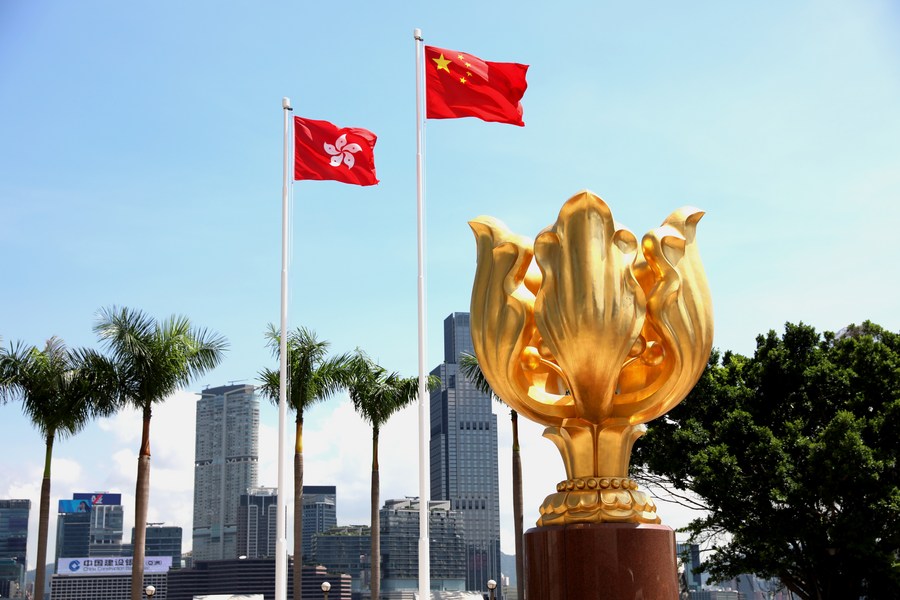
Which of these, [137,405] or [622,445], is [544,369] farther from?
[137,405]

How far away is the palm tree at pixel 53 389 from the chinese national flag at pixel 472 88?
10678 mm

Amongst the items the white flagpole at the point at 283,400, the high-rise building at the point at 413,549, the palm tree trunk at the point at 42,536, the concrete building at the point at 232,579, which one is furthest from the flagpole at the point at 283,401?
the high-rise building at the point at 413,549

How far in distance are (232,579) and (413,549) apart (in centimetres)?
3025

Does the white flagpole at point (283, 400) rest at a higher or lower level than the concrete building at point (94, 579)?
higher

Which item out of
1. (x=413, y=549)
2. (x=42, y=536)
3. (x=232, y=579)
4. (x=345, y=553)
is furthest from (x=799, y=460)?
(x=345, y=553)

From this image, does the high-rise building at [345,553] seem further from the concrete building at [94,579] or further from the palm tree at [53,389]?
the palm tree at [53,389]

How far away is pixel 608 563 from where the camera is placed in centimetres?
937

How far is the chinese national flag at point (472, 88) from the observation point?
1798 cm

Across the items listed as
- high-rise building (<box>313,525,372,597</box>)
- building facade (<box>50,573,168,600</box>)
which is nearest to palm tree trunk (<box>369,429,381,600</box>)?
building facade (<box>50,573,168,600</box>)

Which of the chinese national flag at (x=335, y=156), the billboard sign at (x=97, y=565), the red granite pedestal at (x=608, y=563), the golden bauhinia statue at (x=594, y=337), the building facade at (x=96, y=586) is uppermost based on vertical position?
the chinese national flag at (x=335, y=156)

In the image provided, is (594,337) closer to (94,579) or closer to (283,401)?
(283,401)

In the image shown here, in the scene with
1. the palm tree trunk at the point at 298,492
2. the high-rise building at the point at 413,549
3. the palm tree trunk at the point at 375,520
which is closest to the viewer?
the palm tree trunk at the point at 298,492

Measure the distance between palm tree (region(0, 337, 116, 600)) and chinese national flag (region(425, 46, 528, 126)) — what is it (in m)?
10.7

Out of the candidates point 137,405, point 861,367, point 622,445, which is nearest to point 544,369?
point 622,445
